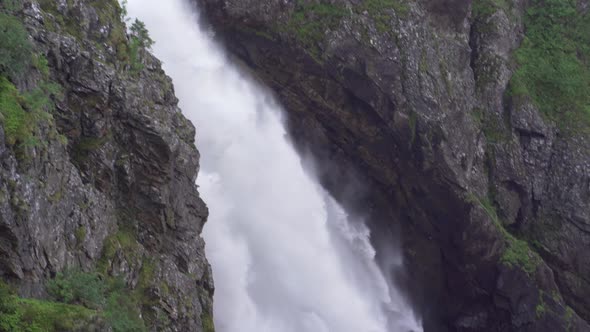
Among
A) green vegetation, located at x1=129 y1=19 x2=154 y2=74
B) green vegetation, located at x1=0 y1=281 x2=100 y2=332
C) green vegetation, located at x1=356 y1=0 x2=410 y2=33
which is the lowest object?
green vegetation, located at x1=0 y1=281 x2=100 y2=332

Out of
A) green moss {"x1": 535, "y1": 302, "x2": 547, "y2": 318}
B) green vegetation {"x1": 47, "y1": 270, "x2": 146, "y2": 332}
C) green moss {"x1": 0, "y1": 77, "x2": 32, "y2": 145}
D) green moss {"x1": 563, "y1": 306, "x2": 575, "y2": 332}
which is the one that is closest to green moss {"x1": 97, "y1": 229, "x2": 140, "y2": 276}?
green vegetation {"x1": 47, "y1": 270, "x2": 146, "y2": 332}

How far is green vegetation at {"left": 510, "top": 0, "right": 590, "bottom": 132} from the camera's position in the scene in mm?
32375

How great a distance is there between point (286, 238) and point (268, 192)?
1.88m

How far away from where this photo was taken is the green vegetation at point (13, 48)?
14.9 meters

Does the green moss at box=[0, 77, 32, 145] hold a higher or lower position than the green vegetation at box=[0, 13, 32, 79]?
lower

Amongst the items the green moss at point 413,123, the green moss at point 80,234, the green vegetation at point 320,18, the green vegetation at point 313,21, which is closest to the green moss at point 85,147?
the green moss at point 80,234

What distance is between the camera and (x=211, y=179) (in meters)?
25.2

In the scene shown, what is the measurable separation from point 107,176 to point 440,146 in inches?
609

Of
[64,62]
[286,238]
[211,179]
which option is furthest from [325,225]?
[64,62]

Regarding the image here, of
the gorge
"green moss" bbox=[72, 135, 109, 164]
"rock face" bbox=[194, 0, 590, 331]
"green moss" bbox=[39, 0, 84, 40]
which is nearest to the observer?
"green moss" bbox=[72, 135, 109, 164]

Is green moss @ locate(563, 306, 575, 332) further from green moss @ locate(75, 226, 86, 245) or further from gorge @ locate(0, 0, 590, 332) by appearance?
green moss @ locate(75, 226, 86, 245)

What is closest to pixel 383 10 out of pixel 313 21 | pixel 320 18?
pixel 320 18

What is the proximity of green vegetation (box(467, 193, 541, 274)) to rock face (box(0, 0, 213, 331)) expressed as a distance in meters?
13.8

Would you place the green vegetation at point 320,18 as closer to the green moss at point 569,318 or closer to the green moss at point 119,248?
the green moss at point 119,248
